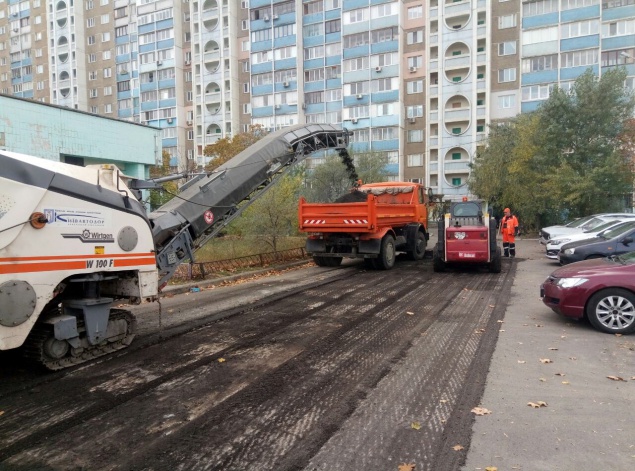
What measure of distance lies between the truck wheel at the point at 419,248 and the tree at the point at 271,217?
4439 mm

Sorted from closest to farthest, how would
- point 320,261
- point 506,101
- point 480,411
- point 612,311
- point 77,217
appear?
point 480,411 → point 77,217 → point 612,311 → point 320,261 → point 506,101

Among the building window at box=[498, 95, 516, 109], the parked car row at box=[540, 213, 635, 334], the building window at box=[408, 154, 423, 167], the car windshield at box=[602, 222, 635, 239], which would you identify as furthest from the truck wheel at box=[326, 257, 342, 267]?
the building window at box=[498, 95, 516, 109]

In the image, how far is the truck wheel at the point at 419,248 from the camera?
16.4 m

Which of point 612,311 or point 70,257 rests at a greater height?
point 70,257

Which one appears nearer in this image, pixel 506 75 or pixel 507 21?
pixel 507 21

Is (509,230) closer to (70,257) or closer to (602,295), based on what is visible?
(602,295)

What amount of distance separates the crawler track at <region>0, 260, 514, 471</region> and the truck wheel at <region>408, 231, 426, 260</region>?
28.3 ft

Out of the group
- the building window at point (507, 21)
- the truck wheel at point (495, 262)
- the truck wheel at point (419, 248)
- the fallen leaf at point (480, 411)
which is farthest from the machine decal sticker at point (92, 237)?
the building window at point (507, 21)

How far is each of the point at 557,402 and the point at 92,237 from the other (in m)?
5.25

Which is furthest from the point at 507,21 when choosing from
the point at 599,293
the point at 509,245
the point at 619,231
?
the point at 599,293

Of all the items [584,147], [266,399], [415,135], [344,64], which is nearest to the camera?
[266,399]

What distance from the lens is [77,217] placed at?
511 centimetres

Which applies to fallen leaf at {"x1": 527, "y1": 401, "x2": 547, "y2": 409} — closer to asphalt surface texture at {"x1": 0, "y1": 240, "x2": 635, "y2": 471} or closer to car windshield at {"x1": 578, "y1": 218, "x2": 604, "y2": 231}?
→ asphalt surface texture at {"x1": 0, "y1": 240, "x2": 635, "y2": 471}

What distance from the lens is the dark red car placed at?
268 inches
